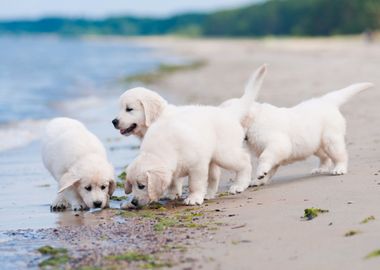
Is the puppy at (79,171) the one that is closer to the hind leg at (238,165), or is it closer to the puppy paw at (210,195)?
the puppy paw at (210,195)

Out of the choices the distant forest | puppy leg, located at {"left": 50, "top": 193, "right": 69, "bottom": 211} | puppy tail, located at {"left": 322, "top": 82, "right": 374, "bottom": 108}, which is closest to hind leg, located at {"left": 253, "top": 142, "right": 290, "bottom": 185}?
puppy tail, located at {"left": 322, "top": 82, "right": 374, "bottom": 108}

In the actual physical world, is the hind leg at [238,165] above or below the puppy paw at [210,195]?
above

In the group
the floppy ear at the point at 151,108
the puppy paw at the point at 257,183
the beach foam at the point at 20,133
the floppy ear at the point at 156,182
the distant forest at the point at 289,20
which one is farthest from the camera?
the distant forest at the point at 289,20

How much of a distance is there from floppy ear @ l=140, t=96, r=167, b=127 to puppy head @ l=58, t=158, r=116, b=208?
78 centimetres

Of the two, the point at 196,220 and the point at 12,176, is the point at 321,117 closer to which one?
the point at 196,220

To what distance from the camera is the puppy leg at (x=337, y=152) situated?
7445 millimetres

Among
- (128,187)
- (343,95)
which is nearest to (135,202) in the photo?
(128,187)

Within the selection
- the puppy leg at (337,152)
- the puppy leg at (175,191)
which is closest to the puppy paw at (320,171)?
the puppy leg at (337,152)

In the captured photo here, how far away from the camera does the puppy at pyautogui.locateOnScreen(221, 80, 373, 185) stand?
733 cm

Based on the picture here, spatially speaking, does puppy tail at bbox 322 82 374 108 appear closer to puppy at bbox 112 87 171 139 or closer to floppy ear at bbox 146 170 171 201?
puppy at bbox 112 87 171 139

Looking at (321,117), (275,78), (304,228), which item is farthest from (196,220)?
(275,78)

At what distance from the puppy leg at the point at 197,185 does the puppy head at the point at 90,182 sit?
725mm

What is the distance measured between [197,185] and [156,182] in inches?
20.1

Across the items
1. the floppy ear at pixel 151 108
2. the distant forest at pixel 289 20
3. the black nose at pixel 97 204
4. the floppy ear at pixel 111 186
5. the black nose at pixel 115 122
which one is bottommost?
the black nose at pixel 97 204
